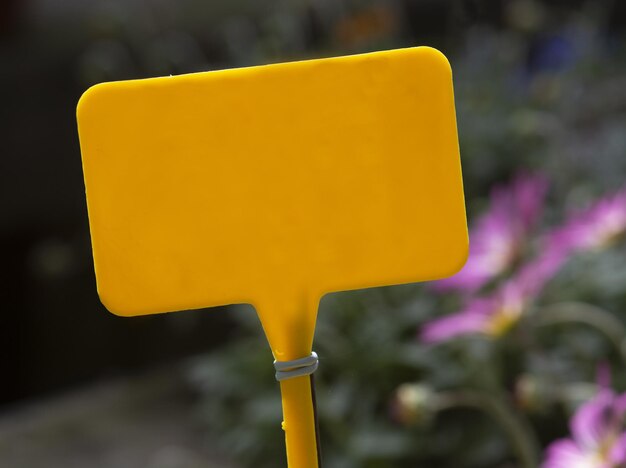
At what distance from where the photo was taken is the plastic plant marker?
1.23 ft

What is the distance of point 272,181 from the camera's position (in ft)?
1.24

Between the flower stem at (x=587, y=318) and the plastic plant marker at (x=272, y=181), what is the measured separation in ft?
1.43

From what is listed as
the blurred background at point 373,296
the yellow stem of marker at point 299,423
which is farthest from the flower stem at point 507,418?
the yellow stem of marker at point 299,423

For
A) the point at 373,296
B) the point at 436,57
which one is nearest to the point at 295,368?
the point at 436,57

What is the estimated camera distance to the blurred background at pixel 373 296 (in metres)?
0.94

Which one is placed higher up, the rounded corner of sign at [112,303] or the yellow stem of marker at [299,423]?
the rounded corner of sign at [112,303]

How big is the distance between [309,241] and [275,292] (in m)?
0.02

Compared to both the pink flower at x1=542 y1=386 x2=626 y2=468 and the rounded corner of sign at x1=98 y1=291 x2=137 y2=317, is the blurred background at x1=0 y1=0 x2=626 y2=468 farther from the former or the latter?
the rounded corner of sign at x1=98 y1=291 x2=137 y2=317

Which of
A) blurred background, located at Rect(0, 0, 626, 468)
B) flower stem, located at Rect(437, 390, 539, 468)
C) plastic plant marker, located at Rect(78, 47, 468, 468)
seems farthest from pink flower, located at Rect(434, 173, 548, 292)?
plastic plant marker, located at Rect(78, 47, 468, 468)

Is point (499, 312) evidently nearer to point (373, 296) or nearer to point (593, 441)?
point (593, 441)

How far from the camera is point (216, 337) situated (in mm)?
2336

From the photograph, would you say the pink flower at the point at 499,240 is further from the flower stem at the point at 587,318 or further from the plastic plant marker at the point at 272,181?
the plastic plant marker at the point at 272,181

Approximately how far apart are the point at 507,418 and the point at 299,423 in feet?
1.38

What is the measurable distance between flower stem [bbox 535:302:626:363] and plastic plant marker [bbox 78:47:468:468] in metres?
0.43
